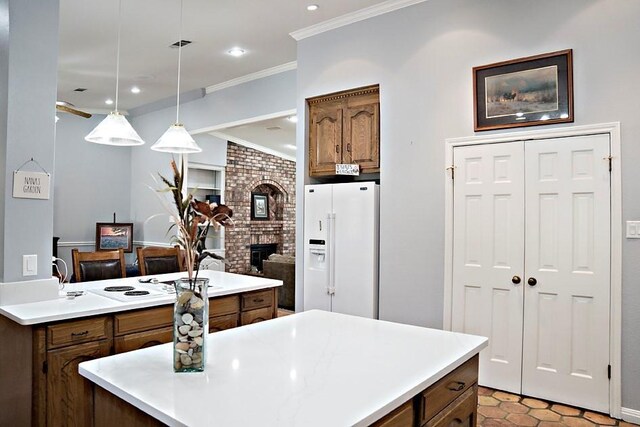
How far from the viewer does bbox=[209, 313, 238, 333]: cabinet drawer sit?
9.62 feet

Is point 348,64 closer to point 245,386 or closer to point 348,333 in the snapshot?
point 348,333

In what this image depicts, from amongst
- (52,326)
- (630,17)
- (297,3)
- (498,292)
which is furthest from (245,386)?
(297,3)

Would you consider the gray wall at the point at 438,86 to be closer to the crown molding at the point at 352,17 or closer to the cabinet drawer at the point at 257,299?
the crown molding at the point at 352,17

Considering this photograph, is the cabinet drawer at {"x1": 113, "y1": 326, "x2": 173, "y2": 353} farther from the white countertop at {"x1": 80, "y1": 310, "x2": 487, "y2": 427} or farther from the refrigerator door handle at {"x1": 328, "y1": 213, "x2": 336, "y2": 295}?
the refrigerator door handle at {"x1": 328, "y1": 213, "x2": 336, "y2": 295}

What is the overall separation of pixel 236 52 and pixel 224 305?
127 inches

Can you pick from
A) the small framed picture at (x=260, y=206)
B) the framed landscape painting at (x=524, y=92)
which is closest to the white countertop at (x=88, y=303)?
the framed landscape painting at (x=524, y=92)

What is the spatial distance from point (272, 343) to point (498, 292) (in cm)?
235

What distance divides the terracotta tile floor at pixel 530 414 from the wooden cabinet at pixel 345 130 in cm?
216

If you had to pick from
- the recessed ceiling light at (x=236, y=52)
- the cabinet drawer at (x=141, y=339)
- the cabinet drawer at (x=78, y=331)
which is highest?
the recessed ceiling light at (x=236, y=52)

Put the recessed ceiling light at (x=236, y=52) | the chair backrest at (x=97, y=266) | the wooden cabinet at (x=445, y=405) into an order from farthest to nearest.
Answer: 1. the recessed ceiling light at (x=236, y=52)
2. the chair backrest at (x=97, y=266)
3. the wooden cabinet at (x=445, y=405)

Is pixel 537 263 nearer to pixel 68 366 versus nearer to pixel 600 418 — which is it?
pixel 600 418

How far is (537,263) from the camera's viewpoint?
3.27 metres

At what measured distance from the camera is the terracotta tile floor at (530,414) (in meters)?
2.89

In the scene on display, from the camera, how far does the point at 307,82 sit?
4648mm
